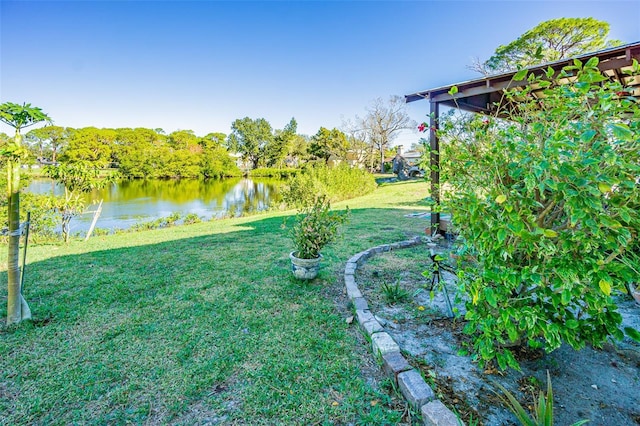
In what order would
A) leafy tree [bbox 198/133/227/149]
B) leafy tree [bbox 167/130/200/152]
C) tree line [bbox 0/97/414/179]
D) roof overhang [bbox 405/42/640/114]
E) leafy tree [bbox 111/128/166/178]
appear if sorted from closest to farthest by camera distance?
roof overhang [bbox 405/42/640/114] < tree line [bbox 0/97/414/179] < leafy tree [bbox 111/128/166/178] < leafy tree [bbox 167/130/200/152] < leafy tree [bbox 198/133/227/149]

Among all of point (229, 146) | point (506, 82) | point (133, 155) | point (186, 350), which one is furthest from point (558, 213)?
point (229, 146)

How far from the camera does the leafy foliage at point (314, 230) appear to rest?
296 cm

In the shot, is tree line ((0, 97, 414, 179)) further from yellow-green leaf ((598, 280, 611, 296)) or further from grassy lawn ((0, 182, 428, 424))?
yellow-green leaf ((598, 280, 611, 296))

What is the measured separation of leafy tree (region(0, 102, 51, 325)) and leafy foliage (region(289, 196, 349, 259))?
84.4 inches

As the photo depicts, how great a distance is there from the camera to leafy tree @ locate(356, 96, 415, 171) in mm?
24844

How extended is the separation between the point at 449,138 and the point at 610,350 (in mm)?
1721

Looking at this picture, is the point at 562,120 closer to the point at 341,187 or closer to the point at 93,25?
the point at 341,187

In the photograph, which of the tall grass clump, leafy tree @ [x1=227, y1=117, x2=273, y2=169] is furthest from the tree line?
the tall grass clump

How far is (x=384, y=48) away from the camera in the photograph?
1262cm

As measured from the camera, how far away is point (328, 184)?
475 inches

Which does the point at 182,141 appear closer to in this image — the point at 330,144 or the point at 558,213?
the point at 330,144

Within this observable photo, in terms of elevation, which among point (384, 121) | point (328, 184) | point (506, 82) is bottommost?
point (328, 184)

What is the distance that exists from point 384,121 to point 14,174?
25.9m

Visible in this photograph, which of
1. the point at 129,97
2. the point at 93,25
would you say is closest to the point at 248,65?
the point at 93,25
